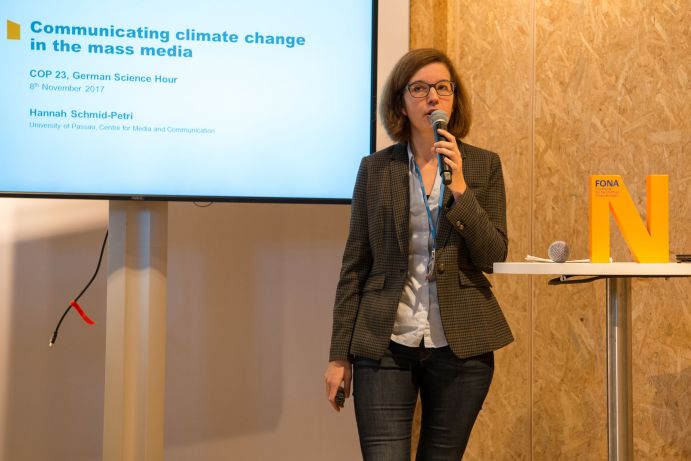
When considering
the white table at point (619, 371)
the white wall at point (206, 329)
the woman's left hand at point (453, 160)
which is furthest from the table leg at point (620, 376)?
the white wall at point (206, 329)

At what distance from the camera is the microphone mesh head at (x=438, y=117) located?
1.78 meters

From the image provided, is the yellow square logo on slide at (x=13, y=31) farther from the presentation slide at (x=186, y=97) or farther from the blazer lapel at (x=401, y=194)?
the blazer lapel at (x=401, y=194)

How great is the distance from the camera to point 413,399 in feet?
5.94

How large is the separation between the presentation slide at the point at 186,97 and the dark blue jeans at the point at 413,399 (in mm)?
1011

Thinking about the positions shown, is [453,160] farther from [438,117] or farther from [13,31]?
[13,31]

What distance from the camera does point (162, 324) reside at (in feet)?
8.48

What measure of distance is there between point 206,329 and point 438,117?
1745mm

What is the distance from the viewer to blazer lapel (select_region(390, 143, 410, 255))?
182 cm

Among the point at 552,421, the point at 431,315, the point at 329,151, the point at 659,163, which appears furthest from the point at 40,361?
the point at 659,163

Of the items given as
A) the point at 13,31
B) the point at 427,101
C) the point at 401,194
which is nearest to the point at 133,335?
the point at 13,31

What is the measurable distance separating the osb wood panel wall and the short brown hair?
1.12 metres

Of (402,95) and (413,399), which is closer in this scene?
(413,399)

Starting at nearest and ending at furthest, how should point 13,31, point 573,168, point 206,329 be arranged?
point 13,31 → point 573,168 → point 206,329

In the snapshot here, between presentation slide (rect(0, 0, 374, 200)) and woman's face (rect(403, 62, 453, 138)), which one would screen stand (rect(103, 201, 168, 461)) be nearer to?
presentation slide (rect(0, 0, 374, 200))
